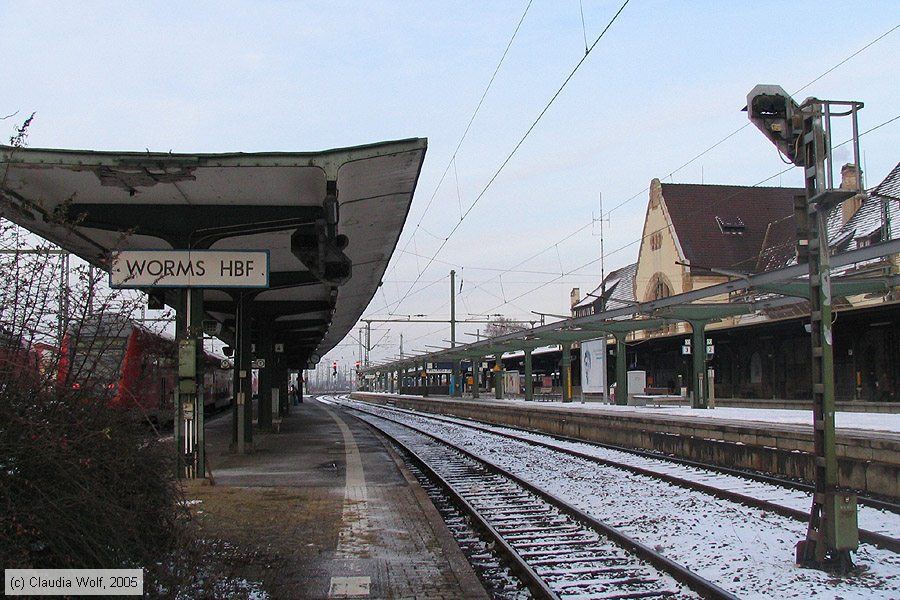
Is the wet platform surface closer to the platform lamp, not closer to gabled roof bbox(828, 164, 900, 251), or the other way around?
the platform lamp

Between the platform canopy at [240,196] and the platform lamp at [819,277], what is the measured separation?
3870 millimetres

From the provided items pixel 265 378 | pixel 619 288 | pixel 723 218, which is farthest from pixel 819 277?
pixel 619 288

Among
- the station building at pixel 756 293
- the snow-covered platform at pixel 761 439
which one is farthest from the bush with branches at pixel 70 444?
the snow-covered platform at pixel 761 439

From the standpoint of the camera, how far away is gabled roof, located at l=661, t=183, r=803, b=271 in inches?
1984

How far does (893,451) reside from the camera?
1044 centimetres

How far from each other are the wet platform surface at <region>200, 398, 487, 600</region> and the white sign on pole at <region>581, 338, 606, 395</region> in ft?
56.7

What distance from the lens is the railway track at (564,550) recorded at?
6.29 meters

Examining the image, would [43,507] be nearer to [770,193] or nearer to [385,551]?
[385,551]

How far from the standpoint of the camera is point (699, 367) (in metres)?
24.3

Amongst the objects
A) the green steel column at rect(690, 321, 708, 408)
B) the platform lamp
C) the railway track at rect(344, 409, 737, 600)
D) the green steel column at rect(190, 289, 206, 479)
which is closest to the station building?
the platform lamp

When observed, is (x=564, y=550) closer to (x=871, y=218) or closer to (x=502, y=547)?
(x=502, y=547)

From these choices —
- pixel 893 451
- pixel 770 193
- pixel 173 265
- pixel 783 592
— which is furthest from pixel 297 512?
pixel 770 193

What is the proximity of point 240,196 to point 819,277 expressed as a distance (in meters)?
7.88

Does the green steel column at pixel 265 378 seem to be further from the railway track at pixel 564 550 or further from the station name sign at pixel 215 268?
the railway track at pixel 564 550
